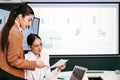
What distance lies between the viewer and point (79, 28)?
4.37m

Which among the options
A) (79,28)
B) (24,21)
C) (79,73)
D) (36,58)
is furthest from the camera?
(79,28)

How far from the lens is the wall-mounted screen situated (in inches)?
171

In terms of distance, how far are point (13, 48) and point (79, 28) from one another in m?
2.54

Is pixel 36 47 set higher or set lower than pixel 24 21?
lower

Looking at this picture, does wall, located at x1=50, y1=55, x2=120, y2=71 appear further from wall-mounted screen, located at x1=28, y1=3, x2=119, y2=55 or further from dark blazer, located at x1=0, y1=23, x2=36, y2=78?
dark blazer, located at x1=0, y1=23, x2=36, y2=78

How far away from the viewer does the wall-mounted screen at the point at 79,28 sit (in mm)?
4344

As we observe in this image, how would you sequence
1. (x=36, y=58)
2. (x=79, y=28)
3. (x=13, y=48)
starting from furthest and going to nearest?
1. (x=79, y=28)
2. (x=36, y=58)
3. (x=13, y=48)

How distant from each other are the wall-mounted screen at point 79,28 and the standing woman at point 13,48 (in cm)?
229

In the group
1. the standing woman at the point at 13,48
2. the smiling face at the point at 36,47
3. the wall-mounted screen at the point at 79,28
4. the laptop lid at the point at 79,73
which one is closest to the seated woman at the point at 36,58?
the smiling face at the point at 36,47

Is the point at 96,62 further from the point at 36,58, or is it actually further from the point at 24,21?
the point at 24,21

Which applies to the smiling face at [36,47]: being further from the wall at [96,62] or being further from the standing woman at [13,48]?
the wall at [96,62]

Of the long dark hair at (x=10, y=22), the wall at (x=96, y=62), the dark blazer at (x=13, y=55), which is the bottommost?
the wall at (x=96, y=62)

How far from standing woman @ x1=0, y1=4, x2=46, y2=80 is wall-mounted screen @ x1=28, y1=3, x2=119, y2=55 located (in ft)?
7.50

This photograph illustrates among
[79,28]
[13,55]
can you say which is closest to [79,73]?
[13,55]
